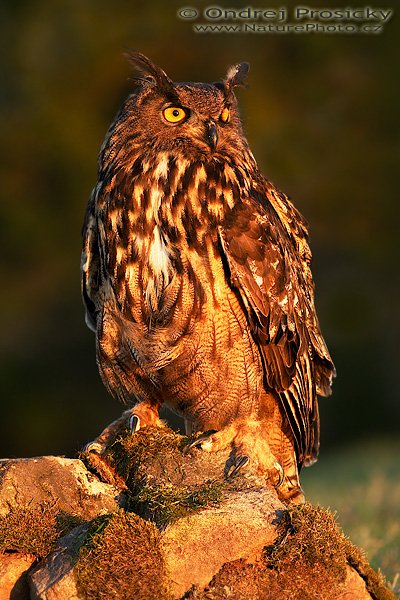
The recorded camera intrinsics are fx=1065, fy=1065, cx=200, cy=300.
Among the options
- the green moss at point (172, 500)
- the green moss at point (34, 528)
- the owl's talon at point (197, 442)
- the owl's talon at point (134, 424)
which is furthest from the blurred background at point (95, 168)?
the green moss at point (34, 528)

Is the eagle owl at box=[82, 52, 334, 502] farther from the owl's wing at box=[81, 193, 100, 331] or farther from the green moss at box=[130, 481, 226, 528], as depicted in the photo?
the green moss at box=[130, 481, 226, 528]

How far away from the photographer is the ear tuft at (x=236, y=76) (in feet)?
16.3

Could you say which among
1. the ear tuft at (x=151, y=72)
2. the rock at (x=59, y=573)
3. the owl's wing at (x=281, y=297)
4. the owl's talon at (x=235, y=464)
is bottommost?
the rock at (x=59, y=573)

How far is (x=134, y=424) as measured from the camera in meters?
4.52

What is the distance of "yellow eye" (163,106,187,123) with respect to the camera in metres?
4.70

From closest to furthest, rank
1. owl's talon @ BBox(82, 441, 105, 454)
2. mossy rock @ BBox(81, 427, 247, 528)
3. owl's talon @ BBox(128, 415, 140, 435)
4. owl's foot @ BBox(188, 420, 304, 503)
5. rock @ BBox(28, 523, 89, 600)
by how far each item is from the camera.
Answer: rock @ BBox(28, 523, 89, 600) → mossy rock @ BBox(81, 427, 247, 528) → owl's foot @ BBox(188, 420, 304, 503) → owl's talon @ BBox(82, 441, 105, 454) → owl's talon @ BBox(128, 415, 140, 435)

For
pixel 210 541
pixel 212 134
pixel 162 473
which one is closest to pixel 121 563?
pixel 210 541

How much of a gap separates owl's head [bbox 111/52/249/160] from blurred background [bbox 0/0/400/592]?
11.3m

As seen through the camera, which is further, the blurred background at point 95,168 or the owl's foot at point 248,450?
the blurred background at point 95,168

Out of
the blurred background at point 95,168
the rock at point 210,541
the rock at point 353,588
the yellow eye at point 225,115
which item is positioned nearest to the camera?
the rock at point 210,541

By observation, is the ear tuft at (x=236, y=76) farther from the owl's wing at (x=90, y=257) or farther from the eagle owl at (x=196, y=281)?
the owl's wing at (x=90, y=257)

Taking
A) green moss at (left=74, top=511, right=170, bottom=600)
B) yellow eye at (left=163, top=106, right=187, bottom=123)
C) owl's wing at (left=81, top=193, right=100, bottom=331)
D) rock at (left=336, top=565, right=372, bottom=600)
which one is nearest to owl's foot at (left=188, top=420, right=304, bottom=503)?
rock at (left=336, top=565, right=372, bottom=600)

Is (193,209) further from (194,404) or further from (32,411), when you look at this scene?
(32,411)

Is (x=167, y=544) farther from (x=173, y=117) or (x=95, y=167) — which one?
(x=95, y=167)
